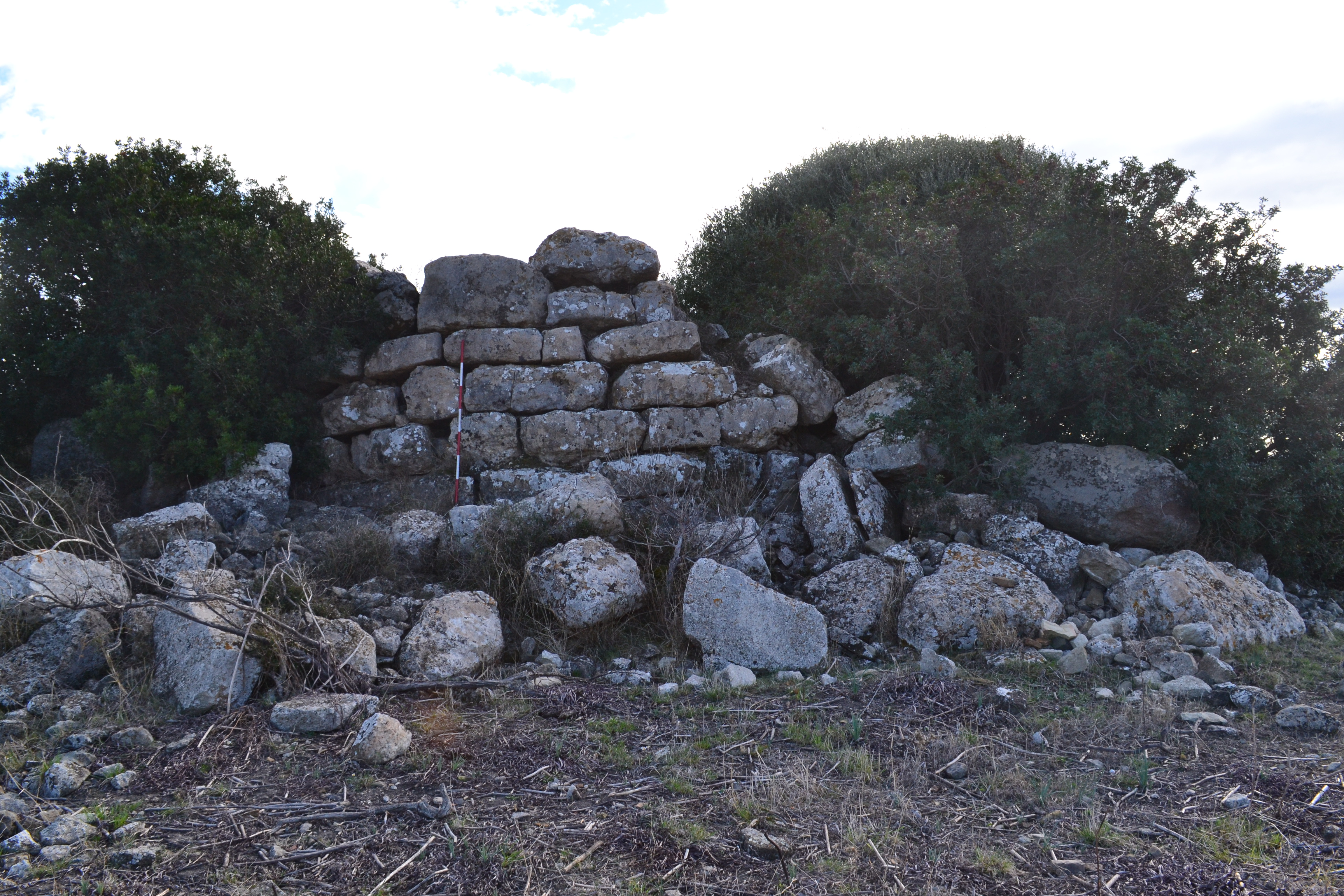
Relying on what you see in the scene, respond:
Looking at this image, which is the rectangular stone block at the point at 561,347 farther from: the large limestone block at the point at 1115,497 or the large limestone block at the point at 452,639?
the large limestone block at the point at 1115,497

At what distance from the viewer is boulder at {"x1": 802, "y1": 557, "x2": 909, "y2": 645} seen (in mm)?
6680

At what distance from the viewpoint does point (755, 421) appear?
9703mm

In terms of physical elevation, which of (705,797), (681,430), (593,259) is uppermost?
(593,259)

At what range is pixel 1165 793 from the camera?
400cm

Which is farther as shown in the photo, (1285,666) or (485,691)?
(1285,666)

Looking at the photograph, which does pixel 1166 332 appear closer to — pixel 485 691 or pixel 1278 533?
pixel 1278 533

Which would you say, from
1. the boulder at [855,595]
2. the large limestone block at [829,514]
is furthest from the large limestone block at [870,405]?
the boulder at [855,595]

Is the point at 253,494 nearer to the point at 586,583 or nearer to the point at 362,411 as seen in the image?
the point at 362,411

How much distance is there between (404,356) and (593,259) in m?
2.41

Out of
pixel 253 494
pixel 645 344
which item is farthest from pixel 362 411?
pixel 645 344

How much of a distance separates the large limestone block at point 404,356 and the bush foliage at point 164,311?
1.21 ft

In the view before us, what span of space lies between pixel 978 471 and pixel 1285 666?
2961mm

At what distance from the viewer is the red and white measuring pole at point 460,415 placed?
9.34m

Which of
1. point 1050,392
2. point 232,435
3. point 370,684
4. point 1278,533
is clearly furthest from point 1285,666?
point 232,435
